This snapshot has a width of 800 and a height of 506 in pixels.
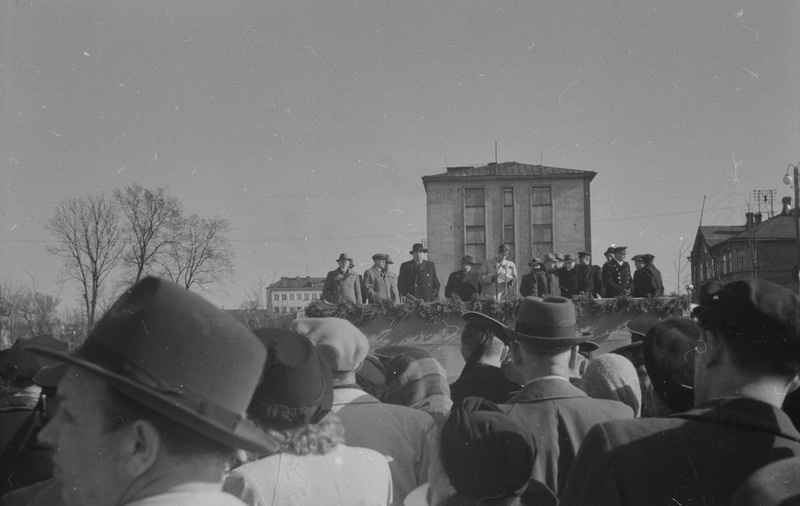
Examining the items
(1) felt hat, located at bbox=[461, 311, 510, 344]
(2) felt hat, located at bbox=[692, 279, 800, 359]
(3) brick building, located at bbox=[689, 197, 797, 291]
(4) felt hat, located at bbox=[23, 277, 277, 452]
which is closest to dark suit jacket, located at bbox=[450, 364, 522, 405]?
(1) felt hat, located at bbox=[461, 311, 510, 344]

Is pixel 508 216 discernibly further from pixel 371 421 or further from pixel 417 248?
pixel 371 421

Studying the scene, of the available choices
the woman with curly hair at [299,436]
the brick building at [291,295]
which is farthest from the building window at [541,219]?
the woman with curly hair at [299,436]

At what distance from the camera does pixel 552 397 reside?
2.90 m

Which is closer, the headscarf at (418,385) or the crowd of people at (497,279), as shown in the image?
the headscarf at (418,385)

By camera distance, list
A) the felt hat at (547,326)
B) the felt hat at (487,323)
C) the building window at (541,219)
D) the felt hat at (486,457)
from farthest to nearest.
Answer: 1. the building window at (541,219)
2. the felt hat at (487,323)
3. the felt hat at (547,326)
4. the felt hat at (486,457)

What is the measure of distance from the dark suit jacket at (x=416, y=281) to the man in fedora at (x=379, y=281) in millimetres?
204

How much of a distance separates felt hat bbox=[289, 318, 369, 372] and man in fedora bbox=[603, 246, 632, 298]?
10.2 m

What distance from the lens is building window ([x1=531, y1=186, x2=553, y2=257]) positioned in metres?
34.7

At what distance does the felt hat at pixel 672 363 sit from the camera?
278 centimetres

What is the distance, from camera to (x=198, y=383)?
1374 millimetres

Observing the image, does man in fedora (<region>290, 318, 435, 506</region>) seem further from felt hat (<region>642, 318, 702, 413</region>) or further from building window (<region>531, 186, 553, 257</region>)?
building window (<region>531, 186, 553, 257</region>)

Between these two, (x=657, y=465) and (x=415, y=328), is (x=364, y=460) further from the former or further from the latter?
(x=415, y=328)

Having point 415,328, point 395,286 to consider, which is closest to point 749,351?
point 415,328

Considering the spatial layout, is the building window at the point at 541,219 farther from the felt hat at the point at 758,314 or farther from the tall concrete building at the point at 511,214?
the felt hat at the point at 758,314
